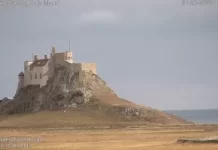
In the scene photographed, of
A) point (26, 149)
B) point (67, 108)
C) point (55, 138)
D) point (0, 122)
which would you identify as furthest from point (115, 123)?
point (26, 149)

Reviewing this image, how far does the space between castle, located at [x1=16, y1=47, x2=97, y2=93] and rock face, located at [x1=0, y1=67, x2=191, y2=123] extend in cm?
97

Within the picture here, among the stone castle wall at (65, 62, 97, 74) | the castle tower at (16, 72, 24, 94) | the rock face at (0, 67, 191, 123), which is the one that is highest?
the stone castle wall at (65, 62, 97, 74)

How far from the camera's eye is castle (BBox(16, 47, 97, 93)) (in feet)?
374

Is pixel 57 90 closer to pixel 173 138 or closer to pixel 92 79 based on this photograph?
pixel 92 79

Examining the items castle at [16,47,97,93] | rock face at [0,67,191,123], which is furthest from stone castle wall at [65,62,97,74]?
rock face at [0,67,191,123]

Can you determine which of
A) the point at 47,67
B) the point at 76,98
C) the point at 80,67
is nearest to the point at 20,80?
the point at 47,67

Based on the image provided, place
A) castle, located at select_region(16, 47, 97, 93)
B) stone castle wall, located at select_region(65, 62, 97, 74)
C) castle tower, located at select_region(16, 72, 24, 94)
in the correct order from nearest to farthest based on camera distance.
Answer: stone castle wall, located at select_region(65, 62, 97, 74) < castle, located at select_region(16, 47, 97, 93) < castle tower, located at select_region(16, 72, 24, 94)

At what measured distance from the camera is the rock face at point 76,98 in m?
102

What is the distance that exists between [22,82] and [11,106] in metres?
4.97

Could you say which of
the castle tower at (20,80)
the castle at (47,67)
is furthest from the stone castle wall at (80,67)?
the castle tower at (20,80)

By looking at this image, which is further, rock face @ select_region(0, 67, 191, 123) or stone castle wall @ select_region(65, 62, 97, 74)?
stone castle wall @ select_region(65, 62, 97, 74)

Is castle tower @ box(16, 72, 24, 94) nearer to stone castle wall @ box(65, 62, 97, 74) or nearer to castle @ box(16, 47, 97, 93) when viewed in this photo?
castle @ box(16, 47, 97, 93)

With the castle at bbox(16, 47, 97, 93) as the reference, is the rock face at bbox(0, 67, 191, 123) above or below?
below

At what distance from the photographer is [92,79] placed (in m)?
113
